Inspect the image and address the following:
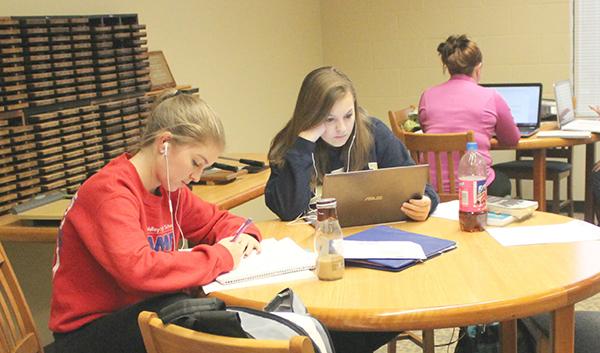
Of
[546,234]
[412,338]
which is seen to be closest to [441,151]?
[412,338]

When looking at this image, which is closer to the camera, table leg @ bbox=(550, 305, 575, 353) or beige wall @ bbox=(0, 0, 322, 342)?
table leg @ bbox=(550, 305, 575, 353)

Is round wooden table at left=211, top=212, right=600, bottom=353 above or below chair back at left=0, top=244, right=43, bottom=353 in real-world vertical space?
above

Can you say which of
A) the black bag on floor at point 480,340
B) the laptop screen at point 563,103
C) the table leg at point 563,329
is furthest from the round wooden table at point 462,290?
the laptop screen at point 563,103

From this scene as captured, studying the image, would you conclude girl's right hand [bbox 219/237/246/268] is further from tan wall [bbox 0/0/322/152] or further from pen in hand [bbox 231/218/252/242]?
tan wall [bbox 0/0/322/152]

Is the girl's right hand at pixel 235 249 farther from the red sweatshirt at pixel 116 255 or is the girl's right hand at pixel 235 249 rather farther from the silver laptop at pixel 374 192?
the silver laptop at pixel 374 192

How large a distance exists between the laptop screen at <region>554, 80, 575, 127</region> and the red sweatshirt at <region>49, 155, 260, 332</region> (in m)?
3.04

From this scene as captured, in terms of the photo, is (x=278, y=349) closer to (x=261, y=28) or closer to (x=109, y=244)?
(x=109, y=244)

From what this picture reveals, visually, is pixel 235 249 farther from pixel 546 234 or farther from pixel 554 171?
pixel 554 171

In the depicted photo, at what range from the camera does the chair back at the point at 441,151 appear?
3.18 meters

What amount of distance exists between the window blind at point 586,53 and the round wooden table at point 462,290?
140 inches

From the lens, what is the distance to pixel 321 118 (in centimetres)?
244

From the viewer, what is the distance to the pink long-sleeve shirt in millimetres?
3797

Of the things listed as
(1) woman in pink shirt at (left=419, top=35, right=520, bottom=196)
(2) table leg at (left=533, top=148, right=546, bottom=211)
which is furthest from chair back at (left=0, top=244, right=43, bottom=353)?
(2) table leg at (left=533, top=148, right=546, bottom=211)

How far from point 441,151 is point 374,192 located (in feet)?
3.64
